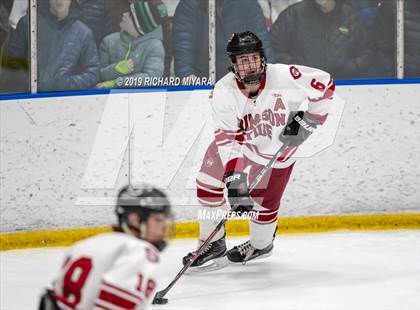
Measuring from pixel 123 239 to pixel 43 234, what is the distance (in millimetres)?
3393

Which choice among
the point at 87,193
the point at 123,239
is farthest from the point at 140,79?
the point at 123,239

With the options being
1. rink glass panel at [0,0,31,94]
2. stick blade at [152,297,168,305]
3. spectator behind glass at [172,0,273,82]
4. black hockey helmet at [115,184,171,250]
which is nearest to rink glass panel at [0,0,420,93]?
spectator behind glass at [172,0,273,82]

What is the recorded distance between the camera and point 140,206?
5.83 ft

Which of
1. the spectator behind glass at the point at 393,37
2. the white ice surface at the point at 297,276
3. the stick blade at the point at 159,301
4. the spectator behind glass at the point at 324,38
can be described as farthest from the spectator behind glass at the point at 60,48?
the stick blade at the point at 159,301

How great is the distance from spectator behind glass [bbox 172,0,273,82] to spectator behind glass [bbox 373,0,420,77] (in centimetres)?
76

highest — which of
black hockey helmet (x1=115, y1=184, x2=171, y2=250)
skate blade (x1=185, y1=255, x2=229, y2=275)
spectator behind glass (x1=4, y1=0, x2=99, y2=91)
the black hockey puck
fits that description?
black hockey helmet (x1=115, y1=184, x2=171, y2=250)

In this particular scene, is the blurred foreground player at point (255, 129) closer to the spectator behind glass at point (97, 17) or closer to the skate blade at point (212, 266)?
the skate blade at point (212, 266)

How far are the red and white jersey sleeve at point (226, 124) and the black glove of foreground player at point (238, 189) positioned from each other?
0.54 ft

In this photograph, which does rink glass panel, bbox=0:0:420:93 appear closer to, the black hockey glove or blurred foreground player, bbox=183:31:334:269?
blurred foreground player, bbox=183:31:334:269

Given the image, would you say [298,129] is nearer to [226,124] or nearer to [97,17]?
[226,124]

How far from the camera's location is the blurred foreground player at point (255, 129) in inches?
165

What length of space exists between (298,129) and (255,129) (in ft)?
0.68

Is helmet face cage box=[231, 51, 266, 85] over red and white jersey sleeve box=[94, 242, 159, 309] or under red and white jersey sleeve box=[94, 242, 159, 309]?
under

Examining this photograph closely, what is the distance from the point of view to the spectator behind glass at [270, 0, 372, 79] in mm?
5578
